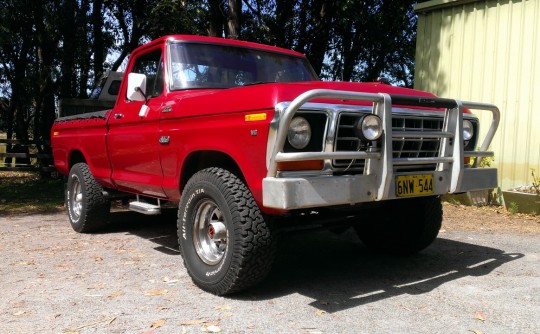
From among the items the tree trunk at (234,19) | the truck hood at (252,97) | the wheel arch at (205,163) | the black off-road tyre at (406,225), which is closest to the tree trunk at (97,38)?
the tree trunk at (234,19)

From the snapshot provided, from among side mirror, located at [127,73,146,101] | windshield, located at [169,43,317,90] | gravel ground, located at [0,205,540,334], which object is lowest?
gravel ground, located at [0,205,540,334]

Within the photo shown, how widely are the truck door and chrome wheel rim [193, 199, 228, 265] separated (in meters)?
0.79

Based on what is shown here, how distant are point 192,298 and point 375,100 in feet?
6.35

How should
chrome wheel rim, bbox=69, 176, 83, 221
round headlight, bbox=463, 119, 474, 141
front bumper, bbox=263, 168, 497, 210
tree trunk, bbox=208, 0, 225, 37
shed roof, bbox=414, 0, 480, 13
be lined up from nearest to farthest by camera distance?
front bumper, bbox=263, 168, 497, 210 → round headlight, bbox=463, 119, 474, 141 → chrome wheel rim, bbox=69, 176, 83, 221 → shed roof, bbox=414, 0, 480, 13 → tree trunk, bbox=208, 0, 225, 37

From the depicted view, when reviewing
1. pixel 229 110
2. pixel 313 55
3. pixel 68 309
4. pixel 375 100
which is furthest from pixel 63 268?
pixel 313 55

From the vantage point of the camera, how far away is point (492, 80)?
872 cm

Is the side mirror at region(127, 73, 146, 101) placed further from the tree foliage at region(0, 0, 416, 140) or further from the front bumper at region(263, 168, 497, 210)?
the tree foliage at region(0, 0, 416, 140)

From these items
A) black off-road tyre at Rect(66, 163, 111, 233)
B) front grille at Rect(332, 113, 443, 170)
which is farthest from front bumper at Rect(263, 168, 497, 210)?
black off-road tyre at Rect(66, 163, 111, 233)

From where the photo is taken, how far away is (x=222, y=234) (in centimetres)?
378

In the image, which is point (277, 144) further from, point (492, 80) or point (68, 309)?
point (492, 80)

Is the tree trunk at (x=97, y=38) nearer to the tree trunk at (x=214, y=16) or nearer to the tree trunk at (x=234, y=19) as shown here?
the tree trunk at (x=214, y=16)

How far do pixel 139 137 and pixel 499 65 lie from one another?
6559mm

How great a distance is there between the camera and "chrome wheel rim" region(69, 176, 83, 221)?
636 cm

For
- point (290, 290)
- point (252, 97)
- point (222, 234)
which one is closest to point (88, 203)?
point (222, 234)
